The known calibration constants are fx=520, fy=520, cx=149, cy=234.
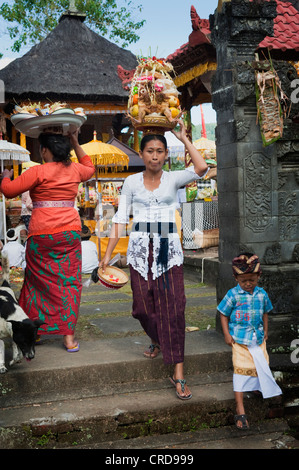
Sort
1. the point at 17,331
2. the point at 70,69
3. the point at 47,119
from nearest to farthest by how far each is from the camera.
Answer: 1. the point at 17,331
2. the point at 47,119
3. the point at 70,69

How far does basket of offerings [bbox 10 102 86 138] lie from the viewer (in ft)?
15.4

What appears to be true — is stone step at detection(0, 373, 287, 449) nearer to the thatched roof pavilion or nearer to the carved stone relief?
the carved stone relief

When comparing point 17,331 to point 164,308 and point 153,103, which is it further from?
point 153,103

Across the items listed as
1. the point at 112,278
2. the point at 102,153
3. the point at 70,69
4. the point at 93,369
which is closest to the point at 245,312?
the point at 112,278

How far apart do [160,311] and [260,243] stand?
128 centimetres

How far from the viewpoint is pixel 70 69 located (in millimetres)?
19562

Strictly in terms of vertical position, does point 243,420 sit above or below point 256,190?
below

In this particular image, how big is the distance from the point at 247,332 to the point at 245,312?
15cm

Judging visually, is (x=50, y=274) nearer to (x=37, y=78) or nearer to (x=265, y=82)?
(x=265, y=82)

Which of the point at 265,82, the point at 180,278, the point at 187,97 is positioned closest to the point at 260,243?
the point at 180,278

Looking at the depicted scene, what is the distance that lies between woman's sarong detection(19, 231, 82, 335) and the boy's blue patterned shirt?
58.5 inches

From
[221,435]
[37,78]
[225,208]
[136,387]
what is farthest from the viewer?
[37,78]

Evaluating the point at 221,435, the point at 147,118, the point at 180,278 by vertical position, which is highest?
the point at 147,118

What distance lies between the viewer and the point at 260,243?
492 centimetres
